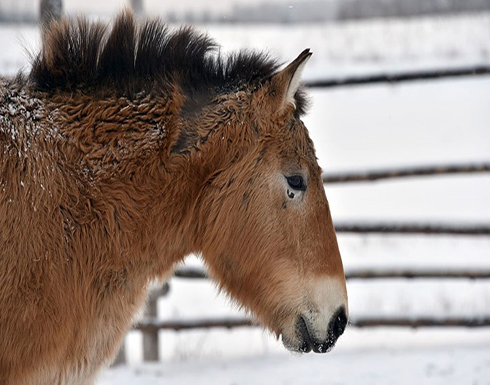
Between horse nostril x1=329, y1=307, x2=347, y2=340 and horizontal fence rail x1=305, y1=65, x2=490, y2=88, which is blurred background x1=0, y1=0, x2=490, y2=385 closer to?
horizontal fence rail x1=305, y1=65, x2=490, y2=88

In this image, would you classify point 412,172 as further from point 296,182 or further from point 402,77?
point 296,182

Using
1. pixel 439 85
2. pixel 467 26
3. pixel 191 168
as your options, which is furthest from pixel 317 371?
pixel 439 85

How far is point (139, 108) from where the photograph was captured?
10.4 ft

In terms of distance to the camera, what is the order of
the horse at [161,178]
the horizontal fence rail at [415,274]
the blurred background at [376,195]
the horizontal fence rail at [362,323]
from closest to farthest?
the horse at [161,178], the blurred background at [376,195], the horizontal fence rail at [362,323], the horizontal fence rail at [415,274]

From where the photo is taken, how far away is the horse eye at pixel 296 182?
319cm

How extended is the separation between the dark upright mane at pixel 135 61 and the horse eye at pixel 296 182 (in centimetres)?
39

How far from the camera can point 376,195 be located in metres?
11.8

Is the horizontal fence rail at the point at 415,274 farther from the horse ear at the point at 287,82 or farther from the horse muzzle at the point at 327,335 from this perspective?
the horse ear at the point at 287,82

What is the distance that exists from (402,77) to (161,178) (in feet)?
14.5

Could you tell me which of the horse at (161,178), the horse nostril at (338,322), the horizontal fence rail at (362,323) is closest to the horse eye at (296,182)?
the horse at (161,178)

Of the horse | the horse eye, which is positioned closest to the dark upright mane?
the horse

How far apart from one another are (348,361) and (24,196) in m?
4.04

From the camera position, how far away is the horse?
299cm

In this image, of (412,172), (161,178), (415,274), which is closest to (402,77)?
(412,172)
